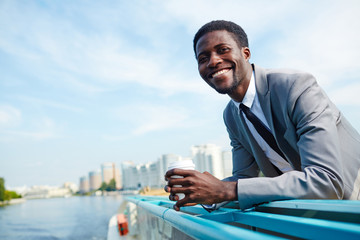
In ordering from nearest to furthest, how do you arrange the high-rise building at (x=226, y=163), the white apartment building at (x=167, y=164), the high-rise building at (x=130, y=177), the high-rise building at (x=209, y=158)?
the high-rise building at (x=209, y=158), the white apartment building at (x=167, y=164), the high-rise building at (x=226, y=163), the high-rise building at (x=130, y=177)

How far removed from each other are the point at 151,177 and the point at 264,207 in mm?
82528

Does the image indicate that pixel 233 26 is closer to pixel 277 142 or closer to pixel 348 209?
pixel 277 142

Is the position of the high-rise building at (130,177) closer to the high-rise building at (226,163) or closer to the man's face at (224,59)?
the high-rise building at (226,163)

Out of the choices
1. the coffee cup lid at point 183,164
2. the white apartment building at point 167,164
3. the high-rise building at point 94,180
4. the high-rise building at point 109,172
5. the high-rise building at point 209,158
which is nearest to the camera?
the coffee cup lid at point 183,164

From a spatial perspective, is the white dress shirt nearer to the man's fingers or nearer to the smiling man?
the smiling man

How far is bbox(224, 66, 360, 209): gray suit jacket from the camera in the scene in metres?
1.04

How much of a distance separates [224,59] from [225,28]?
6.7 inches

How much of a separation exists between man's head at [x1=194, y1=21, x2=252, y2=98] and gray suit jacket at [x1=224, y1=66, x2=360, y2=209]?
10 cm

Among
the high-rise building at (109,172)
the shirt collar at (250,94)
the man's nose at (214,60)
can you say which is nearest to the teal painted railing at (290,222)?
the shirt collar at (250,94)

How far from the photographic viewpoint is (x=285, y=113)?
4.09 feet

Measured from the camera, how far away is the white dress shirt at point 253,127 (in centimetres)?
151

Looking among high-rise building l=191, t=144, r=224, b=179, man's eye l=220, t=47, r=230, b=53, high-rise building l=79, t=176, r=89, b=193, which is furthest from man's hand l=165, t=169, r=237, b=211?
high-rise building l=79, t=176, r=89, b=193

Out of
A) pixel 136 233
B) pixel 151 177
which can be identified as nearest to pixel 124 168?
pixel 151 177

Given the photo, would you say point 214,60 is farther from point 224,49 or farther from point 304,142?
point 304,142
